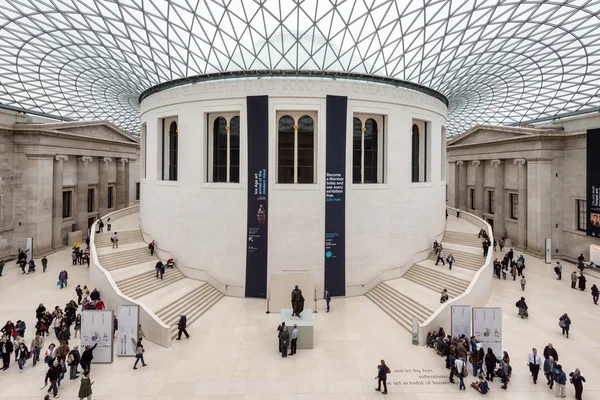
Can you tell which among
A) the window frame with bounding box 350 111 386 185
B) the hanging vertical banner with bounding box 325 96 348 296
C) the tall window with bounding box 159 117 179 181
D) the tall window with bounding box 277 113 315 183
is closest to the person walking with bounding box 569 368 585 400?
the hanging vertical banner with bounding box 325 96 348 296

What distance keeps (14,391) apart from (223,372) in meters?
7.23

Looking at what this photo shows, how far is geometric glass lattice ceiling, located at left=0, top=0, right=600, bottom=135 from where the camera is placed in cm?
2202

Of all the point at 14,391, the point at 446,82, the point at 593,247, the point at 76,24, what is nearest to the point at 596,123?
the point at 593,247

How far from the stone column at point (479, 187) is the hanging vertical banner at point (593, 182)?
13956 millimetres

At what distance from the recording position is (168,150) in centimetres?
2616

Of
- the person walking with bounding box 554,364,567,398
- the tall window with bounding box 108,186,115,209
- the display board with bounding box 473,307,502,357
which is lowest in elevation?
the person walking with bounding box 554,364,567,398

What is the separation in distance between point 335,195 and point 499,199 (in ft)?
88.7

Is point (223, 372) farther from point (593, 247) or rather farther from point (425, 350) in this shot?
point (593, 247)

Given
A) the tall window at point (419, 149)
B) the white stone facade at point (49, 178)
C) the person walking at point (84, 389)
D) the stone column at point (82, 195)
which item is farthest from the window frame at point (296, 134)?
the stone column at point (82, 195)

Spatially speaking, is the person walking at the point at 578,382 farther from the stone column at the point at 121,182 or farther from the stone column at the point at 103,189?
the stone column at the point at 121,182

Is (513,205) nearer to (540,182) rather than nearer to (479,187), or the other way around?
(479,187)

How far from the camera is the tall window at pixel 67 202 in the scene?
35.8 m

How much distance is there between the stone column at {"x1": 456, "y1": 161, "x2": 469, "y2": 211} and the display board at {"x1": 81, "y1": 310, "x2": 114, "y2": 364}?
4477 cm

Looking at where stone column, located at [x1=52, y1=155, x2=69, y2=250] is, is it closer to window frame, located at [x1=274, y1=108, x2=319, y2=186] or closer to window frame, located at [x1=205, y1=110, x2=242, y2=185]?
window frame, located at [x1=205, y1=110, x2=242, y2=185]
